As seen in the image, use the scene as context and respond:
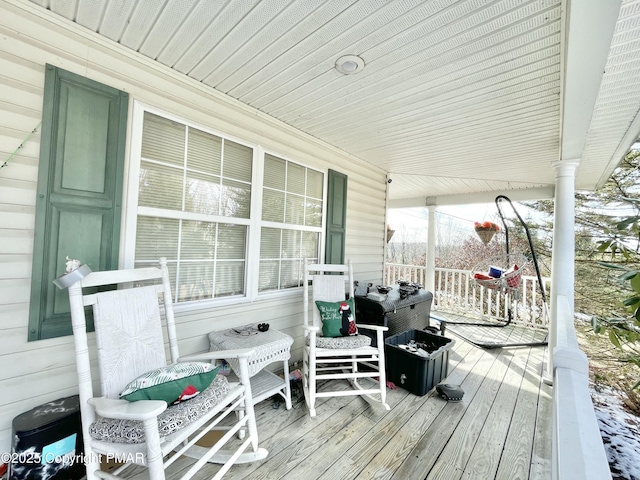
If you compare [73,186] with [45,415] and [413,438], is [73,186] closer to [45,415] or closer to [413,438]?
[45,415]

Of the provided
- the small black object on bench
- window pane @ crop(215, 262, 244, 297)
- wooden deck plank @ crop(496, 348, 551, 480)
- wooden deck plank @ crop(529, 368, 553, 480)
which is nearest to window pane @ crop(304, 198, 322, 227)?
window pane @ crop(215, 262, 244, 297)

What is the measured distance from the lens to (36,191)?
162 cm

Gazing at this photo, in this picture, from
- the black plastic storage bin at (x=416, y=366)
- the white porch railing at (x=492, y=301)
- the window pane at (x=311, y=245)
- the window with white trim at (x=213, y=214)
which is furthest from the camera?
the white porch railing at (x=492, y=301)

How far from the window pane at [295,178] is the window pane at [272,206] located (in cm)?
19

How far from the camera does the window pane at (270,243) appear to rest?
2863 mm

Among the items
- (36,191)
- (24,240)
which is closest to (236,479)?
(24,240)

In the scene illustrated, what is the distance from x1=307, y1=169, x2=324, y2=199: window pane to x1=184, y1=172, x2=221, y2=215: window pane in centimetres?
121

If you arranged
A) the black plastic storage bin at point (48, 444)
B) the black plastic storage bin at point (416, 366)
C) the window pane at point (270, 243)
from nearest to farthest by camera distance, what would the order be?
1. the black plastic storage bin at point (48, 444)
2. the black plastic storage bin at point (416, 366)
3. the window pane at point (270, 243)

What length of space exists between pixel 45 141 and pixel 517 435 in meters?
3.81

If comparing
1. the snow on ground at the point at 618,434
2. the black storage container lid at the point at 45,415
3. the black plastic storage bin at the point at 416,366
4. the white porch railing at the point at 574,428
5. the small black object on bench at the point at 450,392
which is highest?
the white porch railing at the point at 574,428

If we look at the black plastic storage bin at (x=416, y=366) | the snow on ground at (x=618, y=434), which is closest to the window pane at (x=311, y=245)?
the black plastic storage bin at (x=416, y=366)

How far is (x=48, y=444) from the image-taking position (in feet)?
4.74

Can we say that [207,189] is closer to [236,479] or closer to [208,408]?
[208,408]

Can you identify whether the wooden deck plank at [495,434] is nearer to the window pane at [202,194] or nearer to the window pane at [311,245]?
the window pane at [311,245]
